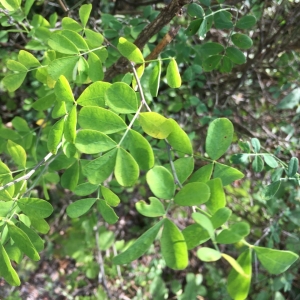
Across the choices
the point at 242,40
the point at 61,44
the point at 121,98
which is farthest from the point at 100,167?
the point at 242,40

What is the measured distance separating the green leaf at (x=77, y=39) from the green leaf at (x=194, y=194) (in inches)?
20.0

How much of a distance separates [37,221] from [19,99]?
1494 mm

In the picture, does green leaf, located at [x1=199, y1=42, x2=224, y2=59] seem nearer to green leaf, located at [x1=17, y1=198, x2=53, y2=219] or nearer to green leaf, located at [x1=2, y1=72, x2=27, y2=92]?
green leaf, located at [x1=2, y1=72, x2=27, y2=92]

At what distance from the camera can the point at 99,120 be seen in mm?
774

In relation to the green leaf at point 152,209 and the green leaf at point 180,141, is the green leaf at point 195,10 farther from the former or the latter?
the green leaf at point 152,209

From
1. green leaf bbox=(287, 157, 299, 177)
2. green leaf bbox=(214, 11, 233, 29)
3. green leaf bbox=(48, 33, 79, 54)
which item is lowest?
green leaf bbox=(287, 157, 299, 177)

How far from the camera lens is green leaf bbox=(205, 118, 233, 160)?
78 cm

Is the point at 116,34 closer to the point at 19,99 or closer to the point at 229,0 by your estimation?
the point at 229,0

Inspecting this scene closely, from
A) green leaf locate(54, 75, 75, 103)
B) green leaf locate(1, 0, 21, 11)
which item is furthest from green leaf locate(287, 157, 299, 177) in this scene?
green leaf locate(1, 0, 21, 11)

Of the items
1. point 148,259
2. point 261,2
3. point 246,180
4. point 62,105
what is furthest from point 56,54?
point 148,259

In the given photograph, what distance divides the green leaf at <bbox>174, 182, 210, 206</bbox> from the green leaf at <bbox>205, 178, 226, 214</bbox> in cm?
4

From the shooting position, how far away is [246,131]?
183cm

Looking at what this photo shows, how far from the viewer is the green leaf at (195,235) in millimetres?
649

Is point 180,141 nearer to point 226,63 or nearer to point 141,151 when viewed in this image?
point 141,151
